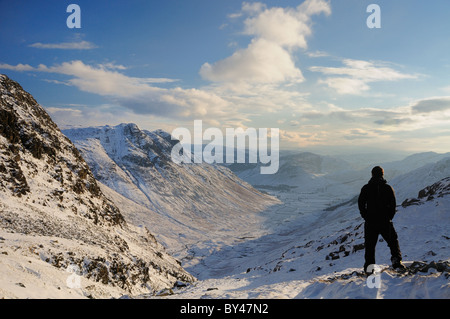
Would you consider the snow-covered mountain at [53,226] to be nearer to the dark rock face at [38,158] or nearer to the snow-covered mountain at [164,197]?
the dark rock face at [38,158]

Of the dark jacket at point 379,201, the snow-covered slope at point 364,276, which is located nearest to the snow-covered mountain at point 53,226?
the snow-covered slope at point 364,276

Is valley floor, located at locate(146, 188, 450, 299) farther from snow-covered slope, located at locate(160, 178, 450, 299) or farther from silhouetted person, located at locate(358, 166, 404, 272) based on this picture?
silhouetted person, located at locate(358, 166, 404, 272)

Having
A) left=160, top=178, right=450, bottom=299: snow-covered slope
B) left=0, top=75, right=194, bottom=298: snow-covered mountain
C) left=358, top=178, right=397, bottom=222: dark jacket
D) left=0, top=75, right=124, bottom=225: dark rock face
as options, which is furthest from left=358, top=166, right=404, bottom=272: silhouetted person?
left=0, top=75, right=124, bottom=225: dark rock face

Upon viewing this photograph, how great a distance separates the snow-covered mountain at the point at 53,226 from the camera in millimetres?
17659

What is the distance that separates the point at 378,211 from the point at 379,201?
394mm

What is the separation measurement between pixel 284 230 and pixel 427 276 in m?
137

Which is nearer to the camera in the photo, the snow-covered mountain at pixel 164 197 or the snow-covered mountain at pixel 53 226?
the snow-covered mountain at pixel 53 226

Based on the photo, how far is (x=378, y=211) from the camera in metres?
10.2

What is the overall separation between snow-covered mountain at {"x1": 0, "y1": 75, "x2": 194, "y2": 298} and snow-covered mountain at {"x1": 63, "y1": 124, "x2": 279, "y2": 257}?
59.0 meters

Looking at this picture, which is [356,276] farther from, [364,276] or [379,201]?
[379,201]

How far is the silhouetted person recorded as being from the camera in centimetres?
1017
